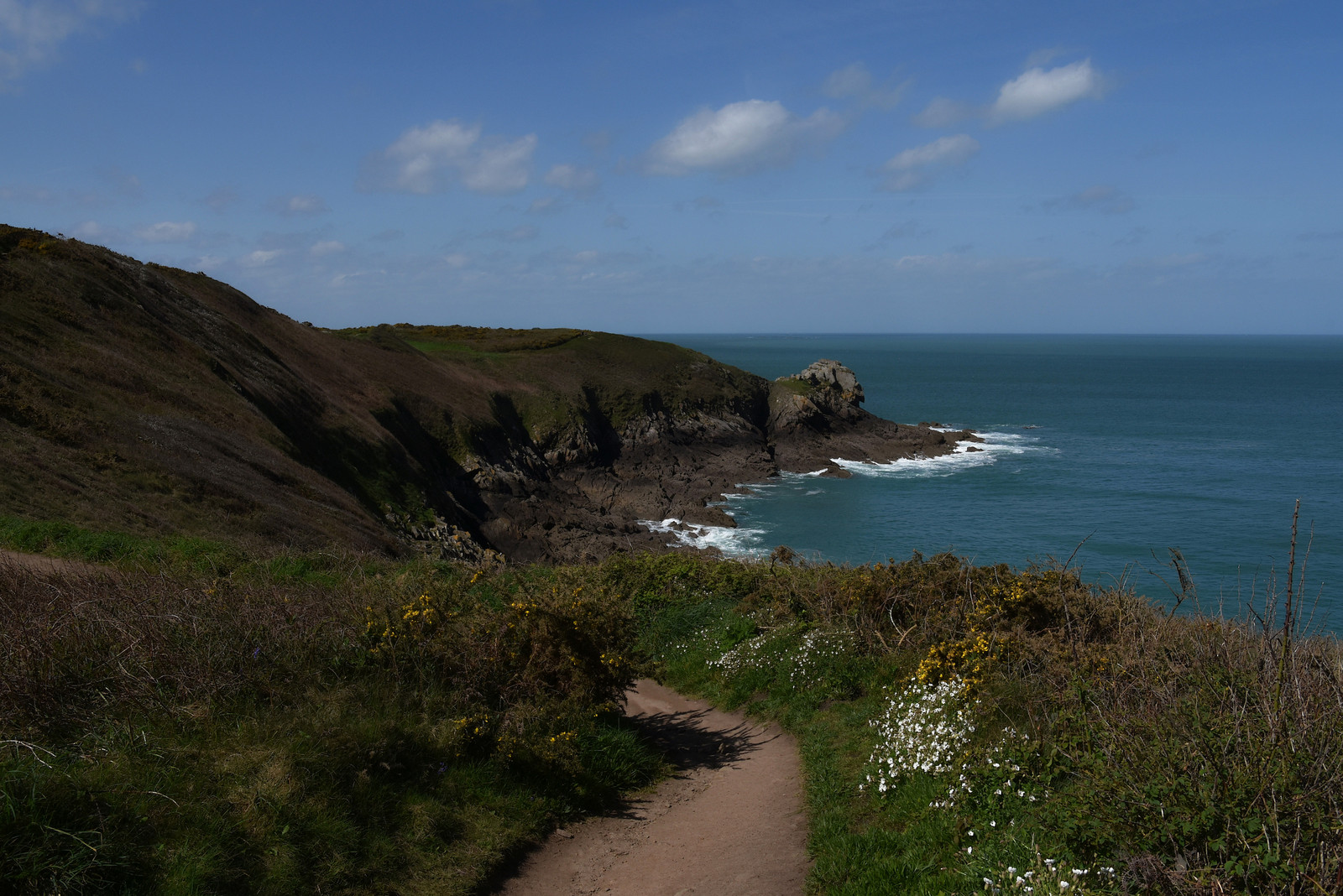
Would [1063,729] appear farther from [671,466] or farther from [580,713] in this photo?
Answer: [671,466]

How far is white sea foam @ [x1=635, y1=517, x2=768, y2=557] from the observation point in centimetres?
4481

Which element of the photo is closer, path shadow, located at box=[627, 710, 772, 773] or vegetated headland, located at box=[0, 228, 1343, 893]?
vegetated headland, located at box=[0, 228, 1343, 893]

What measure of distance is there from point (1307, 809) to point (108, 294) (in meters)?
41.2

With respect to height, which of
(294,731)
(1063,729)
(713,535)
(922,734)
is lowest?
(713,535)

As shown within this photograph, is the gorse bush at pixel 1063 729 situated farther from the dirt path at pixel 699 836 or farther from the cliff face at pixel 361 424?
the cliff face at pixel 361 424

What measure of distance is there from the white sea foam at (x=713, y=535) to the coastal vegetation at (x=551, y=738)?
1287 inches

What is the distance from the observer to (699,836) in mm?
8344

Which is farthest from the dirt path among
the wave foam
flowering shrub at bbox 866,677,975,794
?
the wave foam

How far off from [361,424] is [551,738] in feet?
120

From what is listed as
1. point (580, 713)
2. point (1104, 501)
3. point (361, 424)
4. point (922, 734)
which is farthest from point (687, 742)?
point (1104, 501)

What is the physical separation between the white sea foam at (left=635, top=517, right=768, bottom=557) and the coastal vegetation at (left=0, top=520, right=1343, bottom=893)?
32.7 meters

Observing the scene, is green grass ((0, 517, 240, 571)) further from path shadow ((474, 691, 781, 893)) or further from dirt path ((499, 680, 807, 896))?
dirt path ((499, 680, 807, 896))

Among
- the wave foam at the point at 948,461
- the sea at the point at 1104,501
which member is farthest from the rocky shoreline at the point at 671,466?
the sea at the point at 1104,501

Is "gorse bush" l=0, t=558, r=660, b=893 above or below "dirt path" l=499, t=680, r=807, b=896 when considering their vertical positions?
above
